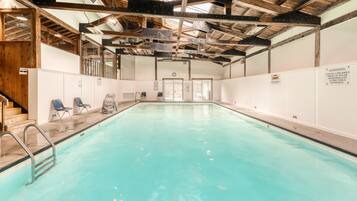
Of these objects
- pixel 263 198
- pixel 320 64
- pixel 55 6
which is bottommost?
pixel 263 198

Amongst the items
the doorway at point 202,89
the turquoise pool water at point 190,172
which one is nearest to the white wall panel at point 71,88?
the turquoise pool water at point 190,172

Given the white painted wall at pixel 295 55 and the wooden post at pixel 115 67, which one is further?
the wooden post at pixel 115 67

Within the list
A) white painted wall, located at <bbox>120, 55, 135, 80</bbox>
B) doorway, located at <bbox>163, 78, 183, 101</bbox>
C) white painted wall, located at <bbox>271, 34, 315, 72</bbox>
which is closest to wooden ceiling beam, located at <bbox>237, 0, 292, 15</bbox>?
white painted wall, located at <bbox>271, 34, 315, 72</bbox>

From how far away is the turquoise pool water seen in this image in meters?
2.48

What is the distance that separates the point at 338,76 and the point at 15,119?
6.93 metres

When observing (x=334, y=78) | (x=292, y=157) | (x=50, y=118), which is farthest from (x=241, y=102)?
(x=50, y=118)

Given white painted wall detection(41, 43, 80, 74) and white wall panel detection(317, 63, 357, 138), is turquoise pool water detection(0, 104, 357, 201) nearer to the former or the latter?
white wall panel detection(317, 63, 357, 138)

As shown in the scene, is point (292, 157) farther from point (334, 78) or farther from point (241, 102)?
point (241, 102)

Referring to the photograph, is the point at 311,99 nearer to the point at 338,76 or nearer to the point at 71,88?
the point at 338,76

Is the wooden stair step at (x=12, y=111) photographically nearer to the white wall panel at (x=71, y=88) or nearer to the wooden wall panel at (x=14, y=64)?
the wooden wall panel at (x=14, y=64)

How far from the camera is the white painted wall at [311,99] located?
4238 millimetres

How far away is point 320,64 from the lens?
534 centimetres

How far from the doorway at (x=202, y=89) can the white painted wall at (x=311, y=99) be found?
24.7 ft

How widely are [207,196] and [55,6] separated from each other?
17.0 ft
